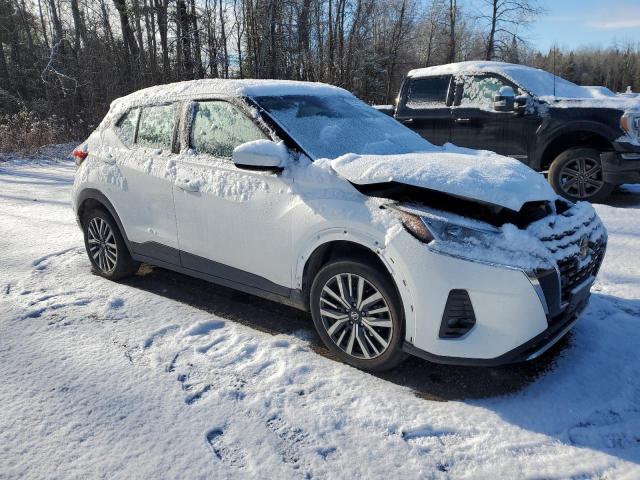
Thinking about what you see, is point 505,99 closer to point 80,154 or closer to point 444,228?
point 444,228

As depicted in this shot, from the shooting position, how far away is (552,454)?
224cm

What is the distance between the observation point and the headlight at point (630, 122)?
6398mm

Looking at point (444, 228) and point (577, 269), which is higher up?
point (444, 228)

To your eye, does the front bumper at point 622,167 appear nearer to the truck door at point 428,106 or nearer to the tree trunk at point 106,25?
the truck door at point 428,106

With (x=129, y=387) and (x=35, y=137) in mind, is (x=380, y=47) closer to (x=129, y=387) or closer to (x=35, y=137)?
(x=35, y=137)

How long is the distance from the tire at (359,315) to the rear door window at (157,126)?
1849mm

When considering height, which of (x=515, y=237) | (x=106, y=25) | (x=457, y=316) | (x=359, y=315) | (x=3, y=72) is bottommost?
(x=359, y=315)

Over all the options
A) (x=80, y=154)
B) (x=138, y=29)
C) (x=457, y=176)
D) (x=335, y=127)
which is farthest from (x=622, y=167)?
(x=138, y=29)

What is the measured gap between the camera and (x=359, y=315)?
9.48 ft

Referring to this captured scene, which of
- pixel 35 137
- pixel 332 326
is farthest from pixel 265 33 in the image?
pixel 332 326

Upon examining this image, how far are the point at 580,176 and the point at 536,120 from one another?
1.03 m

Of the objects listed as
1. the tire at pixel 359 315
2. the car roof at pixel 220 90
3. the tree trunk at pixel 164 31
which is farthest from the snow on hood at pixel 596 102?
the tree trunk at pixel 164 31

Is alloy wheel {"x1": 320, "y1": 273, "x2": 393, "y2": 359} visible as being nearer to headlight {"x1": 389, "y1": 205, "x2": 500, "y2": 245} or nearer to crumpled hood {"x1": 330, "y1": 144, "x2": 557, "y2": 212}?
headlight {"x1": 389, "y1": 205, "x2": 500, "y2": 245}

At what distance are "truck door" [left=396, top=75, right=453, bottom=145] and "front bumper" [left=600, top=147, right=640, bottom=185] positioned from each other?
244cm
